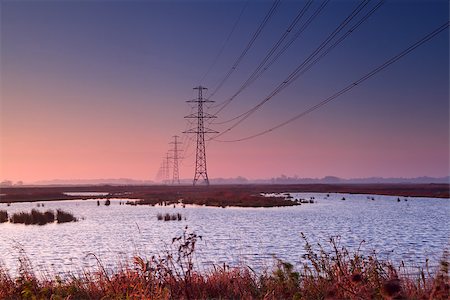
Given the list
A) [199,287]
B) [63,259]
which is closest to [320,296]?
[199,287]

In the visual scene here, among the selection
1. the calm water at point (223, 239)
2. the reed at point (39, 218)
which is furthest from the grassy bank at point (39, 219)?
the calm water at point (223, 239)

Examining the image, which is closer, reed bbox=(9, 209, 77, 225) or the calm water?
the calm water

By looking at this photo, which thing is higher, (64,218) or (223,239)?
(64,218)

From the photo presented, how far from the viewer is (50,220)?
49438 mm

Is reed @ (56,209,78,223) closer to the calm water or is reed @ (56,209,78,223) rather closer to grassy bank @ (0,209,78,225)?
grassy bank @ (0,209,78,225)

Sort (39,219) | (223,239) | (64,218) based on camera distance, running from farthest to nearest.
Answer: (64,218) → (39,219) → (223,239)

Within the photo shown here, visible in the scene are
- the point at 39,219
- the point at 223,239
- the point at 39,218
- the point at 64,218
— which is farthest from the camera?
the point at 64,218

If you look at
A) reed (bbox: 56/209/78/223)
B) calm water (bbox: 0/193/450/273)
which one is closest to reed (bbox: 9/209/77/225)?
reed (bbox: 56/209/78/223)

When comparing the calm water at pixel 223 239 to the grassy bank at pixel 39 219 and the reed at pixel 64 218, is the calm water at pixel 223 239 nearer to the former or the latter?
the reed at pixel 64 218

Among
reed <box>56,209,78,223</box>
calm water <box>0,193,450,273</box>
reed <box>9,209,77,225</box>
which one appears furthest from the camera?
reed <box>56,209,78,223</box>

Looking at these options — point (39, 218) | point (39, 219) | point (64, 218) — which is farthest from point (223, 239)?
point (39, 218)

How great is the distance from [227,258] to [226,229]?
15.4 m

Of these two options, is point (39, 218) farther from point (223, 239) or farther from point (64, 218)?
point (223, 239)

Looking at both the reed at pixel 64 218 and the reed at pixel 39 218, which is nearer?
the reed at pixel 39 218
